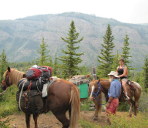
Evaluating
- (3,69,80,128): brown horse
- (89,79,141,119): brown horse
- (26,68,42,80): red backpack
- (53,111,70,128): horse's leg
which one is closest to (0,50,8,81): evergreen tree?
(89,79,141,119): brown horse

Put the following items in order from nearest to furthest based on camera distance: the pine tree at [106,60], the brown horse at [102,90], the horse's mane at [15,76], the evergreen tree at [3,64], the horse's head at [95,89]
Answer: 1. the horse's mane at [15,76]
2. the horse's head at [95,89]
3. the brown horse at [102,90]
4. the evergreen tree at [3,64]
5. the pine tree at [106,60]

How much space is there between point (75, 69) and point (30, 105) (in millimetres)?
21697

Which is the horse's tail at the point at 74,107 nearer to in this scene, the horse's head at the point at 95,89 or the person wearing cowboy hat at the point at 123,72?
the horse's head at the point at 95,89

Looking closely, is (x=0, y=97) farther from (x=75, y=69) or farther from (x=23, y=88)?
(x=75, y=69)

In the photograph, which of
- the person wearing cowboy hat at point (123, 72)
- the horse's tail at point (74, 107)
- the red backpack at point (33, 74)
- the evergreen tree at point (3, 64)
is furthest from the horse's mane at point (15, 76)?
the evergreen tree at point (3, 64)

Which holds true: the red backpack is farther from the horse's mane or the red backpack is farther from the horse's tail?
the horse's mane

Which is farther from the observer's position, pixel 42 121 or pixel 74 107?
pixel 42 121

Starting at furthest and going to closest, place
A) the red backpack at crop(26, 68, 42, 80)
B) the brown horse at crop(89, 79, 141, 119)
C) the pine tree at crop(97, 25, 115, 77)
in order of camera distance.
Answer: the pine tree at crop(97, 25, 115, 77)
the brown horse at crop(89, 79, 141, 119)
the red backpack at crop(26, 68, 42, 80)

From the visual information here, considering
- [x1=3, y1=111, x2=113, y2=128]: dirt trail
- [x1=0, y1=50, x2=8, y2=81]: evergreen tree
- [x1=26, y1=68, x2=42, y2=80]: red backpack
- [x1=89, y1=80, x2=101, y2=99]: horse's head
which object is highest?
[x1=26, y1=68, x2=42, y2=80]: red backpack

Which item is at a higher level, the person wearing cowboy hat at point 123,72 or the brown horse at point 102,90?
the person wearing cowboy hat at point 123,72

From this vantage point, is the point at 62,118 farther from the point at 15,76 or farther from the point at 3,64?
the point at 3,64

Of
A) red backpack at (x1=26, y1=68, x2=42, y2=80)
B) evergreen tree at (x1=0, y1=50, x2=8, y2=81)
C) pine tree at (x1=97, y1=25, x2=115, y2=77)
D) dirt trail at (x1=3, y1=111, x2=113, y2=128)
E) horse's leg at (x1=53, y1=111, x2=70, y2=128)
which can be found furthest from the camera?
pine tree at (x1=97, y1=25, x2=115, y2=77)

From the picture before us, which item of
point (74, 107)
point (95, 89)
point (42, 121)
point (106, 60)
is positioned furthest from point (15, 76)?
point (106, 60)

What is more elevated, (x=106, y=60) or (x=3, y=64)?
(x=3, y=64)
